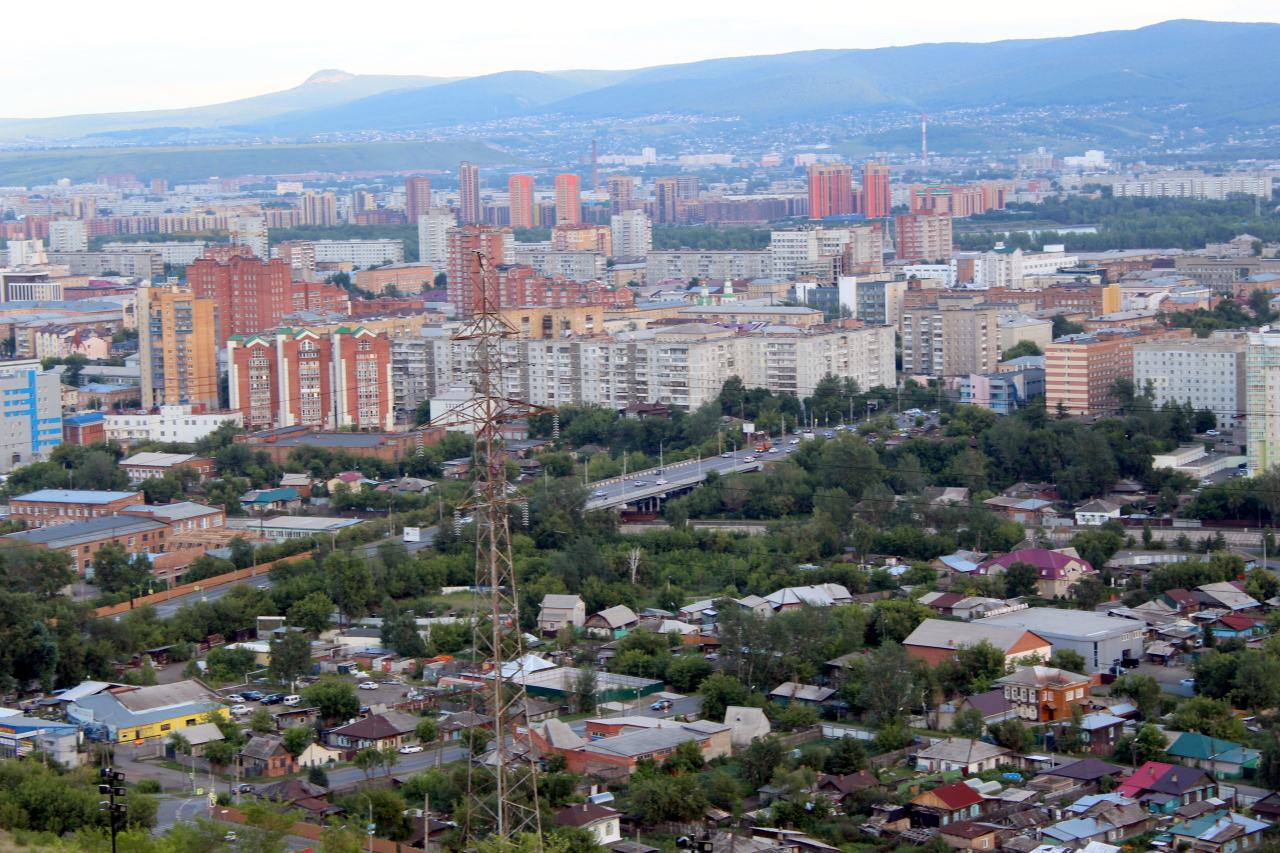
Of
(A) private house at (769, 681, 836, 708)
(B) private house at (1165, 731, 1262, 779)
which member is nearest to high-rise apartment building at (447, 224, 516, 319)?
(A) private house at (769, 681, 836, 708)

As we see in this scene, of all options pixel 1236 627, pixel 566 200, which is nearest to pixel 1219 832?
pixel 1236 627

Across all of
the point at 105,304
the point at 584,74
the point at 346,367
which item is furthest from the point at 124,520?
the point at 584,74

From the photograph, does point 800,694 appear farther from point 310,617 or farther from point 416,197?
point 416,197

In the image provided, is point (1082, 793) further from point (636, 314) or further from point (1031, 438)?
point (636, 314)

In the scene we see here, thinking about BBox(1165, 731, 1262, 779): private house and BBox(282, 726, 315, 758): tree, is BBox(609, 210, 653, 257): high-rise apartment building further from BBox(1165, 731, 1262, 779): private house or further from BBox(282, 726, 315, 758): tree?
BBox(1165, 731, 1262, 779): private house

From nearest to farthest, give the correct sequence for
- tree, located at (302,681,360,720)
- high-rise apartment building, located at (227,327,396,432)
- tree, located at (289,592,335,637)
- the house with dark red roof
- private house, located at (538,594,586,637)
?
1. tree, located at (302,681,360,720)
2. the house with dark red roof
3. tree, located at (289,592,335,637)
4. private house, located at (538,594,586,637)
5. high-rise apartment building, located at (227,327,396,432)

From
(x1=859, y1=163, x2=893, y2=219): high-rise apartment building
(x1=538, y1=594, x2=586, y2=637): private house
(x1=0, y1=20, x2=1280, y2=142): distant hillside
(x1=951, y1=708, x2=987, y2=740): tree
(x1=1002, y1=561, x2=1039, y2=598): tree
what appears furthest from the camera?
(x1=0, y1=20, x2=1280, y2=142): distant hillside

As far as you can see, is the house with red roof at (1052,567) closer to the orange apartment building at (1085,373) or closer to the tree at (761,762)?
the tree at (761,762)
